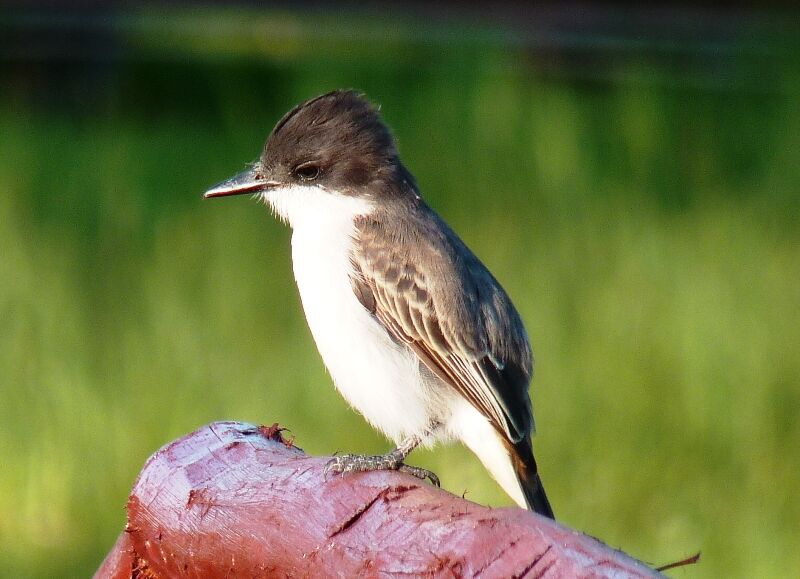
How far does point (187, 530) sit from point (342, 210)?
1.68 m

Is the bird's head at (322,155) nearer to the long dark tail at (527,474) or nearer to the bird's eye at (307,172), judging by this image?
the bird's eye at (307,172)

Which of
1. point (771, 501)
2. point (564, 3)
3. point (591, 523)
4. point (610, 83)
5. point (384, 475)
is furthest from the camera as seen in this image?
point (564, 3)

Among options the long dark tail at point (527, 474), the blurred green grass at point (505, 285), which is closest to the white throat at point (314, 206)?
the long dark tail at point (527, 474)

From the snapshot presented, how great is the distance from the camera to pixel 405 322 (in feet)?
12.1

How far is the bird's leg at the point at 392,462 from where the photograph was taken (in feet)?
9.91

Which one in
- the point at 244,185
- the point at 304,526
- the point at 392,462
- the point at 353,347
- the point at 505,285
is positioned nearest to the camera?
the point at 304,526

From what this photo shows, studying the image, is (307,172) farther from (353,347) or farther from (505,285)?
(505,285)

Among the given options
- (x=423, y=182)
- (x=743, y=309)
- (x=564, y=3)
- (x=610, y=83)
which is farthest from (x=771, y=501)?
(x=564, y=3)

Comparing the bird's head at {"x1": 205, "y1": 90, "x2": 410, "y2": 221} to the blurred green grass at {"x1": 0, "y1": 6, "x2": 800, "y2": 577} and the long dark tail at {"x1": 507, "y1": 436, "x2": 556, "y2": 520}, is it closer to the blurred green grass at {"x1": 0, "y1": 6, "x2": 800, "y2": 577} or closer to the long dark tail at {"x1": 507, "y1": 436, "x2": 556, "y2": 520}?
the long dark tail at {"x1": 507, "y1": 436, "x2": 556, "y2": 520}

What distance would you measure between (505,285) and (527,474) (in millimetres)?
4202

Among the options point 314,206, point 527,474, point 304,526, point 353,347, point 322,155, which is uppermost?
point 322,155

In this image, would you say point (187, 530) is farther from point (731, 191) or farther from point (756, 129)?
point (756, 129)

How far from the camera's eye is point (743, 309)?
26.1 ft

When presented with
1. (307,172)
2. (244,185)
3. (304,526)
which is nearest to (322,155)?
(307,172)
